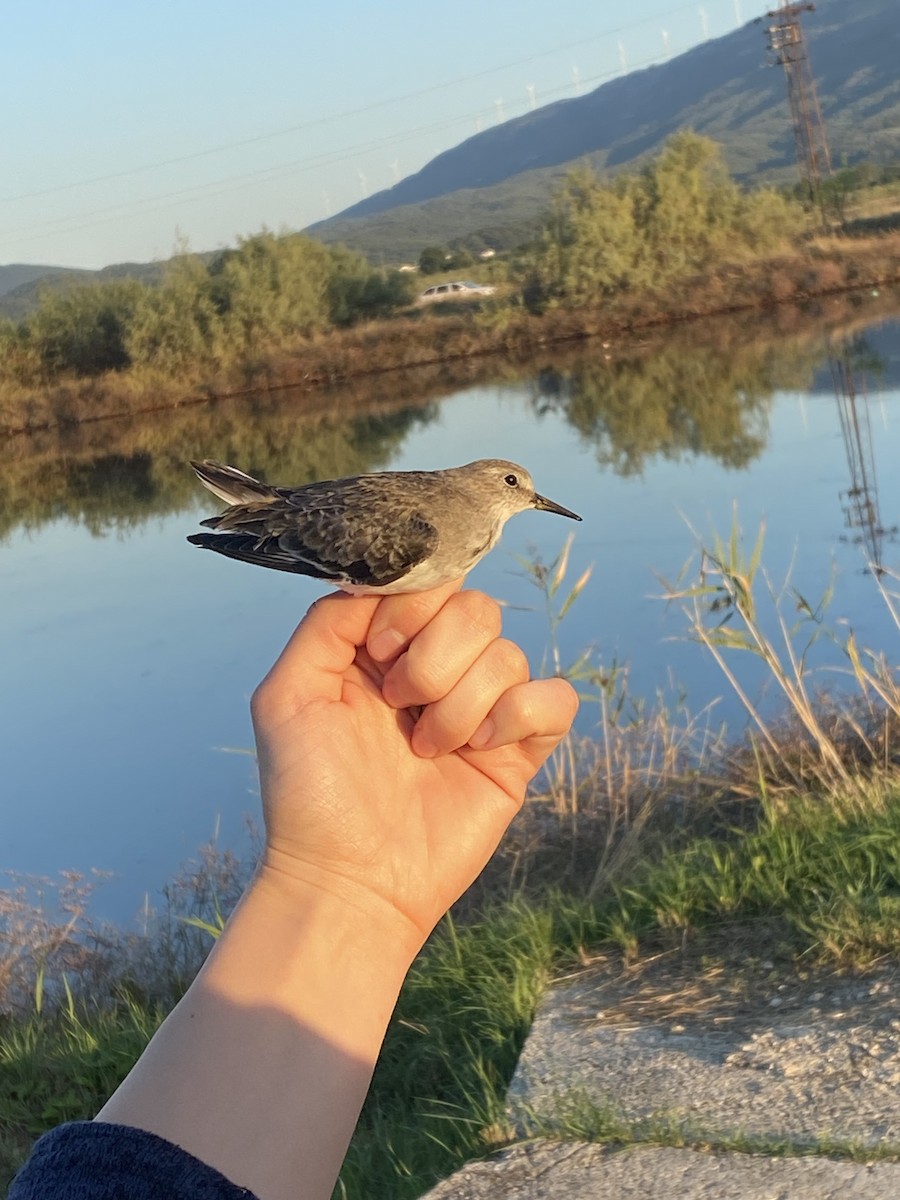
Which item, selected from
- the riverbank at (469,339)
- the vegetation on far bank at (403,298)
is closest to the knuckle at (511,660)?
the riverbank at (469,339)

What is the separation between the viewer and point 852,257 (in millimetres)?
45875

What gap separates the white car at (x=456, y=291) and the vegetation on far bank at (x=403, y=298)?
5402mm

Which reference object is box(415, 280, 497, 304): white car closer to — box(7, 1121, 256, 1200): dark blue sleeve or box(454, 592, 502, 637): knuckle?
box(454, 592, 502, 637): knuckle

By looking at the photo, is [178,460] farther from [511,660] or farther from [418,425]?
[511,660]

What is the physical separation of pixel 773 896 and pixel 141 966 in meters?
4.07

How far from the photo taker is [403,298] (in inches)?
2231

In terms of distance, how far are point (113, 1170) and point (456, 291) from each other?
73.2 metres

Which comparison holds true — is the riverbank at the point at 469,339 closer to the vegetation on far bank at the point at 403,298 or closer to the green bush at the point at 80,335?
the vegetation on far bank at the point at 403,298

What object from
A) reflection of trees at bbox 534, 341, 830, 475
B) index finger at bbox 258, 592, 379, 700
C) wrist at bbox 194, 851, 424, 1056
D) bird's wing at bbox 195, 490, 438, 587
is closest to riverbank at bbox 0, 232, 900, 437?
reflection of trees at bbox 534, 341, 830, 475

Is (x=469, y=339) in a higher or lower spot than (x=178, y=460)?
higher

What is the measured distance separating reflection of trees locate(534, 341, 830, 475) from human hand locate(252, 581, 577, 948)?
17.5 m

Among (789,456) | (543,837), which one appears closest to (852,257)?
(789,456)

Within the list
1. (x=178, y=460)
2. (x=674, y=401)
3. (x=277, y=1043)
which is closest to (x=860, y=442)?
(x=674, y=401)

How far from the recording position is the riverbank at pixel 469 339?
44531 mm
